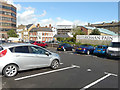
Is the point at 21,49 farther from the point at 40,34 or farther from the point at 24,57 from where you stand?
the point at 40,34

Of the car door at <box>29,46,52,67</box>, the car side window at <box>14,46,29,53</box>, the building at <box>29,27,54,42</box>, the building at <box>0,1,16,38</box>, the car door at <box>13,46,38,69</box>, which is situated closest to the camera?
the car door at <box>13,46,38,69</box>

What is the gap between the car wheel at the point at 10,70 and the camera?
5559mm

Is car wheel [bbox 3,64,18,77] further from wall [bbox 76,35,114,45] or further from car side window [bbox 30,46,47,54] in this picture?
wall [bbox 76,35,114,45]

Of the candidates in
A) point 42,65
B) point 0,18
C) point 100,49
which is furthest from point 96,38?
point 0,18

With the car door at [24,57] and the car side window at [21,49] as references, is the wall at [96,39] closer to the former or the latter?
the car door at [24,57]

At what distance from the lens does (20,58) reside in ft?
19.4

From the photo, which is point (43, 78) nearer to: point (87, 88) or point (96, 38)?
point (87, 88)

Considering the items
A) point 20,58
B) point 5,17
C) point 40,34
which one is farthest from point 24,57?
point 5,17

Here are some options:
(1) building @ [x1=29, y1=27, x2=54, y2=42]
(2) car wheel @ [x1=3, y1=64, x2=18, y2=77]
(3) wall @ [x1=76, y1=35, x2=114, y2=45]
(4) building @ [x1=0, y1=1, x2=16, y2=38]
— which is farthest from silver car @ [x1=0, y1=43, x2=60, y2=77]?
(4) building @ [x1=0, y1=1, x2=16, y2=38]

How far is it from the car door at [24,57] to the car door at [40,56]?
194 mm

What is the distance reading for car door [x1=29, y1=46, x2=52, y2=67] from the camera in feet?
21.5

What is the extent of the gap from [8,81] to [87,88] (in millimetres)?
3415

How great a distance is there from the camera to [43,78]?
571 centimetres

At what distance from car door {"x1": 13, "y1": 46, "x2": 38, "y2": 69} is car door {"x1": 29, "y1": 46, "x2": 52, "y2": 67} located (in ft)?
0.64
